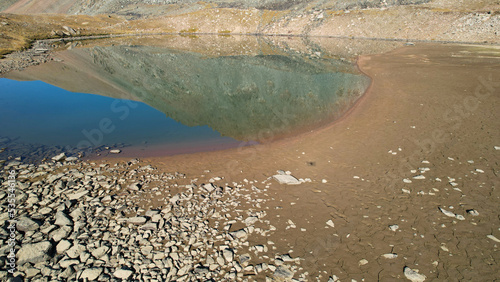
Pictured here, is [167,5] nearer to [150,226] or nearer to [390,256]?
[150,226]

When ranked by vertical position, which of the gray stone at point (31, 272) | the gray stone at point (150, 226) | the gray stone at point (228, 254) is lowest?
the gray stone at point (228, 254)

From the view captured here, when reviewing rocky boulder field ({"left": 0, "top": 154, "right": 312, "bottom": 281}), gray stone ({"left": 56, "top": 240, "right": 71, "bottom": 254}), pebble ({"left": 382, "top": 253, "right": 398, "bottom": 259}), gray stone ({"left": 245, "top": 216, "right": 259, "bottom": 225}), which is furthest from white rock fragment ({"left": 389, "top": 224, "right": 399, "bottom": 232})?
gray stone ({"left": 56, "top": 240, "right": 71, "bottom": 254})

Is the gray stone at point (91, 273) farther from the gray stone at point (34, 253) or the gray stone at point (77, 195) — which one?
the gray stone at point (77, 195)

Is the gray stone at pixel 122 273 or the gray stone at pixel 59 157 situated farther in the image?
the gray stone at pixel 59 157

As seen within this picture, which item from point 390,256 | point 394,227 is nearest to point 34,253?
point 390,256

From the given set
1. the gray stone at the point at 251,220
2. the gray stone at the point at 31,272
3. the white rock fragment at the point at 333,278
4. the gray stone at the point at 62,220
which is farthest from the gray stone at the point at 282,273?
the gray stone at the point at 62,220

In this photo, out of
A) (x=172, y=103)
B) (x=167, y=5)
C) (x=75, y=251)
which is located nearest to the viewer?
(x=75, y=251)

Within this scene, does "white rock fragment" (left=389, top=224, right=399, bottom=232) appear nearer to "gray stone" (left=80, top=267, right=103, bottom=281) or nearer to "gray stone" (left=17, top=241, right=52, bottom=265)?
"gray stone" (left=80, top=267, right=103, bottom=281)
